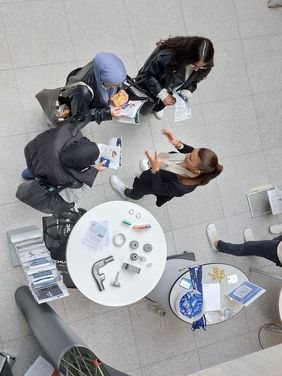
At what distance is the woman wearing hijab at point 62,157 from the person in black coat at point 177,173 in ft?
2.10

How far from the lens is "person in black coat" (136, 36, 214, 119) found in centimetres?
316

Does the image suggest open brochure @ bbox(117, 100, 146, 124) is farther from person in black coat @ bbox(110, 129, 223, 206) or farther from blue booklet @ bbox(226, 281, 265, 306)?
blue booklet @ bbox(226, 281, 265, 306)

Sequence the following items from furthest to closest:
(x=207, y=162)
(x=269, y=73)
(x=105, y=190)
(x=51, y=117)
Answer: (x=269, y=73) → (x=105, y=190) → (x=51, y=117) → (x=207, y=162)

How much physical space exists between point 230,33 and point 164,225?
7.24ft

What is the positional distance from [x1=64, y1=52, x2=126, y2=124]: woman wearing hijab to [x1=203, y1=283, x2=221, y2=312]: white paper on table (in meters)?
1.63

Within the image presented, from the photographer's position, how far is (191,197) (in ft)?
14.0

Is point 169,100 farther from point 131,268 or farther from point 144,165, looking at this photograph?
point 131,268

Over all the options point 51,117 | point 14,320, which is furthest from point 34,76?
point 14,320

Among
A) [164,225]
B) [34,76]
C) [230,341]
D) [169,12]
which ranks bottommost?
[230,341]

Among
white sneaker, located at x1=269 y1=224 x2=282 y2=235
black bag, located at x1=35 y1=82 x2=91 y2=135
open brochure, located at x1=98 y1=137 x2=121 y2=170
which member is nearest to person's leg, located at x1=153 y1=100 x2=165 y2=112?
open brochure, located at x1=98 y1=137 x2=121 y2=170

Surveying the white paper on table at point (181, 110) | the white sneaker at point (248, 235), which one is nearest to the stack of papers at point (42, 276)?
the white paper on table at point (181, 110)

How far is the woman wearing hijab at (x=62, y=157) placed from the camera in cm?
276

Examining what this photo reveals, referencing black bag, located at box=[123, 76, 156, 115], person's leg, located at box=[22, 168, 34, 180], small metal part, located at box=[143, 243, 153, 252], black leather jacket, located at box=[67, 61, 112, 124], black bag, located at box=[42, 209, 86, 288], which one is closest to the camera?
black leather jacket, located at box=[67, 61, 112, 124]

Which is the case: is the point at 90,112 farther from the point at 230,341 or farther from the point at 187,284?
the point at 230,341
